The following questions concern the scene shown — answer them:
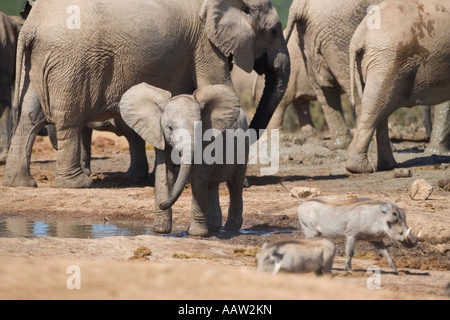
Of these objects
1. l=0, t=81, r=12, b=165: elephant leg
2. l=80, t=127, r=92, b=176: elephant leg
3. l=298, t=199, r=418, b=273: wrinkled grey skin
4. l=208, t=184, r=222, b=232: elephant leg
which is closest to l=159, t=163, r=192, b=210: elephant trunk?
l=208, t=184, r=222, b=232: elephant leg

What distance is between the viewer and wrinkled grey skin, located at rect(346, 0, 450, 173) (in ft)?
34.5

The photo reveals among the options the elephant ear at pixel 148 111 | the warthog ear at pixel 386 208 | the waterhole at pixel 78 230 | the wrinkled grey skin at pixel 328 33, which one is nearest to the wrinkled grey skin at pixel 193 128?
the elephant ear at pixel 148 111

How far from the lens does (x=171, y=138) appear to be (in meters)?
7.00

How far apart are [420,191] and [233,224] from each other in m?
2.11

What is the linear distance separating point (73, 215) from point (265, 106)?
107 inches

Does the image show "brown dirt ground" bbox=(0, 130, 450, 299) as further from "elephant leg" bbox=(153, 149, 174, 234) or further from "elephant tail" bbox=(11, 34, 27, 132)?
"elephant tail" bbox=(11, 34, 27, 132)

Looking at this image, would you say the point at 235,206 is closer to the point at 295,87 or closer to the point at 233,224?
the point at 233,224

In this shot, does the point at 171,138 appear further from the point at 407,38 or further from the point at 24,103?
the point at 407,38

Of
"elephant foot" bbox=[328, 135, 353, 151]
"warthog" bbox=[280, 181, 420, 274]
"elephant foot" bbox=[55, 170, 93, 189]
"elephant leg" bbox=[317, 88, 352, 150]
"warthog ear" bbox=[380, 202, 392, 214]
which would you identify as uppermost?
"elephant leg" bbox=[317, 88, 352, 150]

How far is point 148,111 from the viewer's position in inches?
289

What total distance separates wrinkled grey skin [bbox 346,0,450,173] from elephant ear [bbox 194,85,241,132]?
3.58 metres

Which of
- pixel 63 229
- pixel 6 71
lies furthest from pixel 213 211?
pixel 6 71

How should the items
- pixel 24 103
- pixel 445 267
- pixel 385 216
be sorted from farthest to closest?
pixel 24 103
pixel 445 267
pixel 385 216
